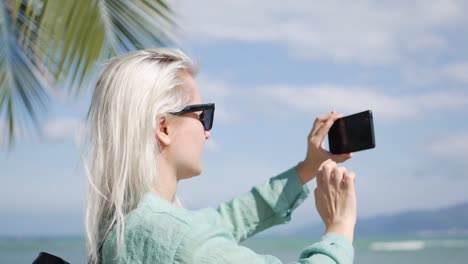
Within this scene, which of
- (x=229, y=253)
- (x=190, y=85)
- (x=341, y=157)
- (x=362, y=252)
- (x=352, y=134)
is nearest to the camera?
(x=229, y=253)

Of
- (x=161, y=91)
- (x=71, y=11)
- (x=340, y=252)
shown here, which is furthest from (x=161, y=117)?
(x=71, y=11)

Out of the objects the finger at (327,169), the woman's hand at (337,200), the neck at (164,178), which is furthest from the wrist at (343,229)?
the neck at (164,178)

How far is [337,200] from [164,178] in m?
0.40

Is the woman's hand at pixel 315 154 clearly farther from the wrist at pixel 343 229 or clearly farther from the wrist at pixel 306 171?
the wrist at pixel 343 229

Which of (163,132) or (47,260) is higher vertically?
(163,132)

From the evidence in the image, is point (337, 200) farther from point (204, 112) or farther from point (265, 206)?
point (265, 206)

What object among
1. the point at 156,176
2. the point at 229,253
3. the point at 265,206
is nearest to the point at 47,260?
the point at 156,176

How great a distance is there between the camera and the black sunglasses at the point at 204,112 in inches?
66.5

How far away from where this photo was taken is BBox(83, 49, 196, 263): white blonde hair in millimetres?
1582

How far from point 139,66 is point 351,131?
741 mm

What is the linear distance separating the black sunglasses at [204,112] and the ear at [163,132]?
32mm

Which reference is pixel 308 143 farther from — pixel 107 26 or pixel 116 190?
pixel 107 26

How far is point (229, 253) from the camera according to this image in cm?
144

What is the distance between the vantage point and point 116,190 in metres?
1.57
